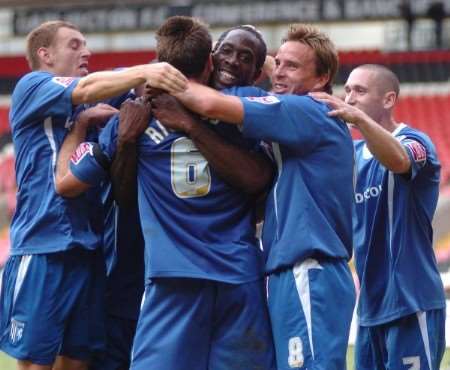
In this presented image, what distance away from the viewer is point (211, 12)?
20969mm

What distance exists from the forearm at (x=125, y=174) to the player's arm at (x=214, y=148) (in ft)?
0.62

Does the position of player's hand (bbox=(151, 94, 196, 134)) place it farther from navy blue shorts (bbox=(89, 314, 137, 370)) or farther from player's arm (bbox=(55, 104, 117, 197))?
navy blue shorts (bbox=(89, 314, 137, 370))

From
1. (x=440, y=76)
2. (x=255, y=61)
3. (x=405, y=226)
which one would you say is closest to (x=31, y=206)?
(x=255, y=61)

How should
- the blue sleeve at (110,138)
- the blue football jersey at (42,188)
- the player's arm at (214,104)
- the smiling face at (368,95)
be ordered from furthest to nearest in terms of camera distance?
1. the smiling face at (368,95)
2. the blue football jersey at (42,188)
3. the blue sleeve at (110,138)
4. the player's arm at (214,104)

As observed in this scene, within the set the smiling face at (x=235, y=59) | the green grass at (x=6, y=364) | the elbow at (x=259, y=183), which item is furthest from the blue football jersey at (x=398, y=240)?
the green grass at (x=6, y=364)

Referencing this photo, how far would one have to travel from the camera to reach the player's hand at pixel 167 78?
15.1 ft

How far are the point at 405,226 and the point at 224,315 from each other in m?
1.25

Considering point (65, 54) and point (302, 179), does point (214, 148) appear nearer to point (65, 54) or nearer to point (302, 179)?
point (302, 179)

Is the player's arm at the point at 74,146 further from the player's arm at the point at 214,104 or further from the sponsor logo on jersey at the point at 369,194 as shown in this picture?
the sponsor logo on jersey at the point at 369,194

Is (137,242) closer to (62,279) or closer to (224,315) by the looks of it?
(62,279)

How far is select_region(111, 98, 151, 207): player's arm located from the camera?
15.5 feet

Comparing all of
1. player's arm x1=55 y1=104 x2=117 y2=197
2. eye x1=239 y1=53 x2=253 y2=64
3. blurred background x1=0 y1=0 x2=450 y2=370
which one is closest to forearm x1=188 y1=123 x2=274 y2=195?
eye x1=239 y1=53 x2=253 y2=64

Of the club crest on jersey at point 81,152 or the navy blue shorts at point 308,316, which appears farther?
the club crest on jersey at point 81,152

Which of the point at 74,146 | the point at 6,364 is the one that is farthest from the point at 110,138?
the point at 6,364
